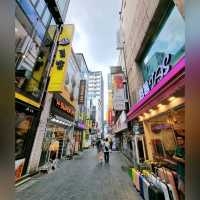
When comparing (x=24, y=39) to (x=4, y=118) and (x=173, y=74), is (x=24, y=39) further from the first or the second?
(x=4, y=118)

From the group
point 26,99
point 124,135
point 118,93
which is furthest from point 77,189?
point 124,135

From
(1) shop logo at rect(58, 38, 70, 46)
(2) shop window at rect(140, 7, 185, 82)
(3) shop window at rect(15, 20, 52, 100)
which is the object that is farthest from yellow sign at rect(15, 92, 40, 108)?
(2) shop window at rect(140, 7, 185, 82)

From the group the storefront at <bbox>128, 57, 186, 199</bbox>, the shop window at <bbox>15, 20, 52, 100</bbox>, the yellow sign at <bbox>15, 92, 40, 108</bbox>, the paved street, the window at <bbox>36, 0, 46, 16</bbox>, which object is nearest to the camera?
the storefront at <bbox>128, 57, 186, 199</bbox>

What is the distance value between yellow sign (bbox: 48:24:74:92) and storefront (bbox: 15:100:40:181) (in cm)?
207

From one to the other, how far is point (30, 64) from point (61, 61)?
265 cm

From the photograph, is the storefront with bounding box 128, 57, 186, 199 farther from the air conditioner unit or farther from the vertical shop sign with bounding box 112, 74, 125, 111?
the air conditioner unit

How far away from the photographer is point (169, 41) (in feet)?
20.1

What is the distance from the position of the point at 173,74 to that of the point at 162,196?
3.12 metres

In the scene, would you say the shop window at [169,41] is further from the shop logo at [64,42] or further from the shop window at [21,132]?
the shop window at [21,132]

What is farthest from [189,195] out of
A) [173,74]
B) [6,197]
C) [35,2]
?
[35,2]

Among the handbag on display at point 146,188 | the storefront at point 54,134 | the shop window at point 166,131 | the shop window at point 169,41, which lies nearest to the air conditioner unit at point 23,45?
the storefront at point 54,134

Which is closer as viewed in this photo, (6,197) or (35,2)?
(6,197)

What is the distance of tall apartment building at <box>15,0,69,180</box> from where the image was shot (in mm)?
7188

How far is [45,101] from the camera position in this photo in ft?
32.3
